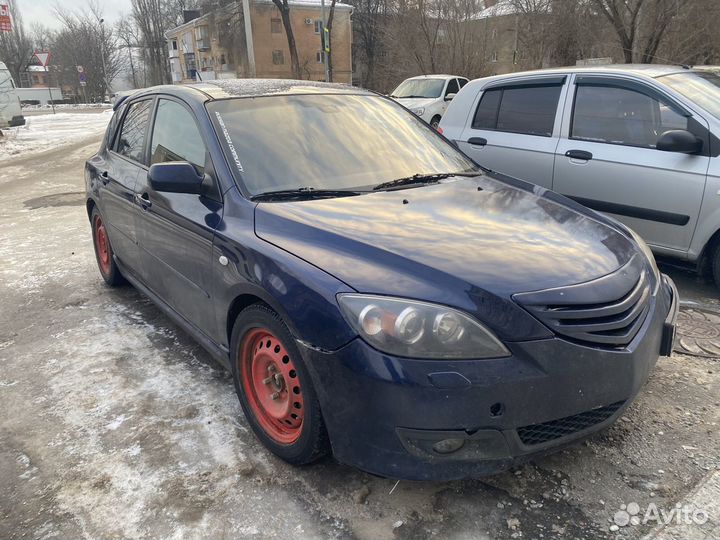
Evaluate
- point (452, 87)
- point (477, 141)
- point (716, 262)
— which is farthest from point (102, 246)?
point (452, 87)

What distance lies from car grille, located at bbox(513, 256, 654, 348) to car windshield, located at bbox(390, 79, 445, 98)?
14705mm

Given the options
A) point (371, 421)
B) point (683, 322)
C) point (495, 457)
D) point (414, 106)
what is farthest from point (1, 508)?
point (414, 106)

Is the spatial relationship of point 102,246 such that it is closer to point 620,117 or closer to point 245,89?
point 245,89

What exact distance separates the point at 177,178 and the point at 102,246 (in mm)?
2607

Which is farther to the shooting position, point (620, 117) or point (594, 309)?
point (620, 117)

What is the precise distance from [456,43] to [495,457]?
23.6 m

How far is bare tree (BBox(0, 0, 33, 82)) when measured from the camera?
5994cm

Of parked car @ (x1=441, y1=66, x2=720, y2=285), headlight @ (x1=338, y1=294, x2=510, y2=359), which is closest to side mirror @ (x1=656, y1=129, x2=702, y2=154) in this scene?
parked car @ (x1=441, y1=66, x2=720, y2=285)

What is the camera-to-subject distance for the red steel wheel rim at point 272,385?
238cm

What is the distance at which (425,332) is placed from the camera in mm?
1938

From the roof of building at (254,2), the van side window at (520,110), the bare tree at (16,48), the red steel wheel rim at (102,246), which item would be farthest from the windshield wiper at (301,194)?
the bare tree at (16,48)

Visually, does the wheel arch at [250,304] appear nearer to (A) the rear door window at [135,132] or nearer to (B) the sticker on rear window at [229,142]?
(B) the sticker on rear window at [229,142]

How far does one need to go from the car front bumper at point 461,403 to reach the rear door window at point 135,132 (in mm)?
2496

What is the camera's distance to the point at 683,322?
3.76m
